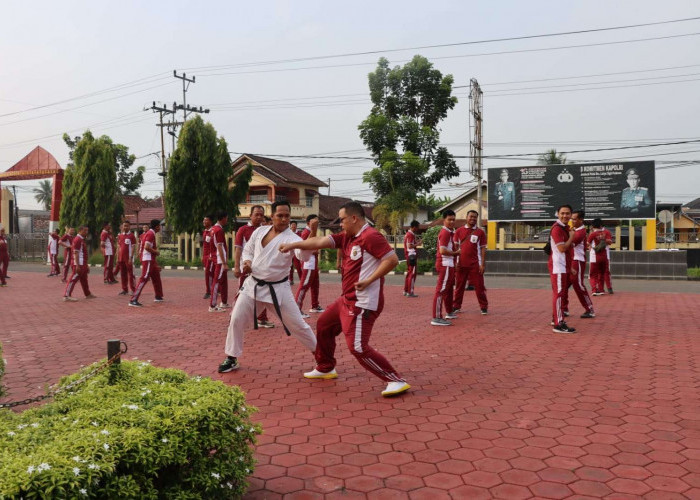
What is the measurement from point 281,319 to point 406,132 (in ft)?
87.2

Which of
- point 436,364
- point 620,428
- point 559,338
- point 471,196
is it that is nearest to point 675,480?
point 620,428

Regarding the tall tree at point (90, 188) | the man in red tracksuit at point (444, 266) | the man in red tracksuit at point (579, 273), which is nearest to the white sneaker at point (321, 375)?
the man in red tracksuit at point (444, 266)

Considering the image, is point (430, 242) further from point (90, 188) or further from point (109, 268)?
point (90, 188)

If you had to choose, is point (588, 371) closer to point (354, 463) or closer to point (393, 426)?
point (393, 426)

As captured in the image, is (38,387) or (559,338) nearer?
(38,387)

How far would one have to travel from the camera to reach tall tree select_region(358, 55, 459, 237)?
30.8 metres

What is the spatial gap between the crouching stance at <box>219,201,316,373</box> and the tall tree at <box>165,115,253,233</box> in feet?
80.5

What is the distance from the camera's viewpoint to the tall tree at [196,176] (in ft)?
96.4

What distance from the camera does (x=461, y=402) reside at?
15.6 ft

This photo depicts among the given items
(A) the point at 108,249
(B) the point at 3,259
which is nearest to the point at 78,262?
(A) the point at 108,249

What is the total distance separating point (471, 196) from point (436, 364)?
125 feet

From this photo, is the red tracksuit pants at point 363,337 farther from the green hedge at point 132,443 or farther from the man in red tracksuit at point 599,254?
the man in red tracksuit at point 599,254

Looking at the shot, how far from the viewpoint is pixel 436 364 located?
622 centimetres

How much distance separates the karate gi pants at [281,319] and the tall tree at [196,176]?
81.1ft
